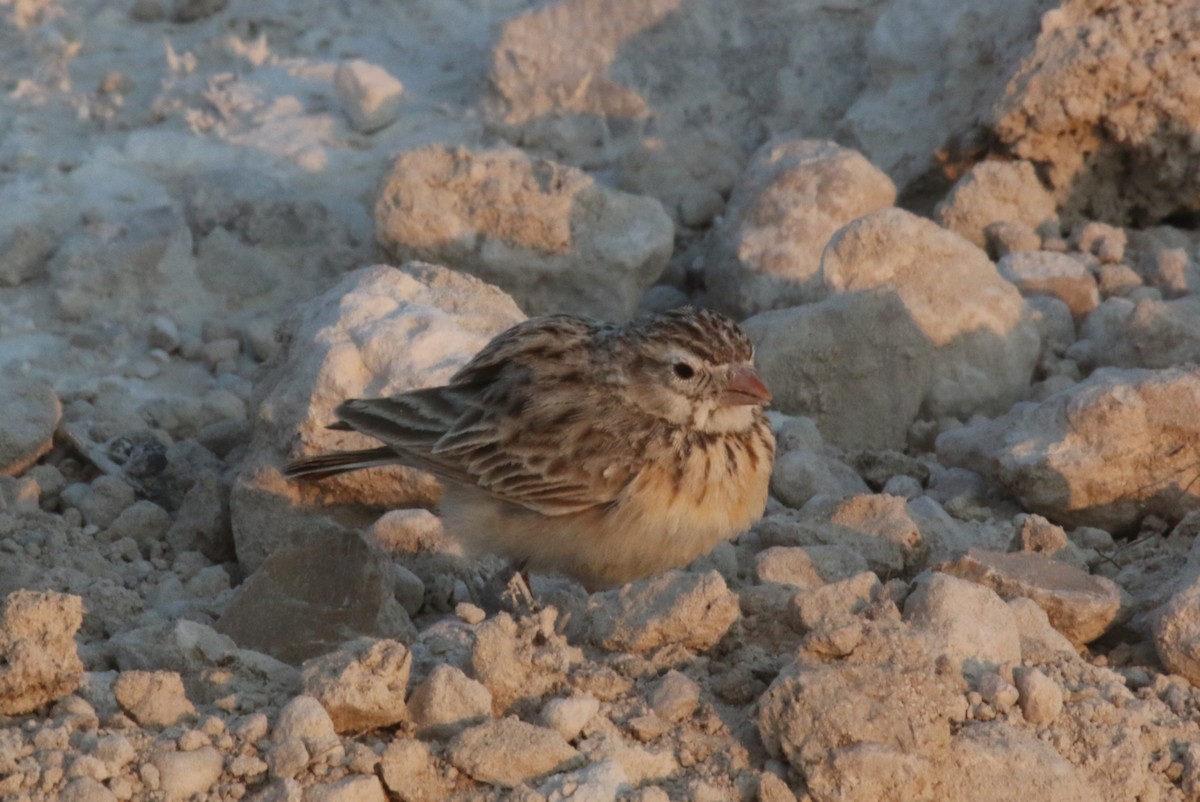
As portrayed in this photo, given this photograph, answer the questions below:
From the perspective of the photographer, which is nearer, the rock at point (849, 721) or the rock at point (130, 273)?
the rock at point (849, 721)

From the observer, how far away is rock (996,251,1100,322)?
8219 millimetres

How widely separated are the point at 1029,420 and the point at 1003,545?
62 centimetres

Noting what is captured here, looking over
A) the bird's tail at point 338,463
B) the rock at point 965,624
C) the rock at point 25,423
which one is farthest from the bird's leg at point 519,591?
the rock at point 25,423

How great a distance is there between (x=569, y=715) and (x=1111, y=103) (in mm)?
5525

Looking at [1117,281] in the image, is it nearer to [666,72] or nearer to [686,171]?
[686,171]

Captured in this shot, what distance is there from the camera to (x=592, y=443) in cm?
588

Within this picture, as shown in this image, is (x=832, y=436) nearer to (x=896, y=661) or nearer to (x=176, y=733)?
(x=896, y=661)

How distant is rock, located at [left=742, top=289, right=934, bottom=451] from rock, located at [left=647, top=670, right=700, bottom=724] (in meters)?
3.09

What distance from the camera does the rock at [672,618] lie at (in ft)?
15.8

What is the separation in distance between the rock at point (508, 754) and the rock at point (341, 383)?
247 cm

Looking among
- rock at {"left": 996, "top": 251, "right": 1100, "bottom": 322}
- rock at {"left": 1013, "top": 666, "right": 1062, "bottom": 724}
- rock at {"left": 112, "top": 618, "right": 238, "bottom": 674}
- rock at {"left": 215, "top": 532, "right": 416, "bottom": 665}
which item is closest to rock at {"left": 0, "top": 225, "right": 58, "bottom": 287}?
rock at {"left": 215, "top": 532, "right": 416, "bottom": 665}

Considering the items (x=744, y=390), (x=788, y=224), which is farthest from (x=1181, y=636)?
(x=788, y=224)

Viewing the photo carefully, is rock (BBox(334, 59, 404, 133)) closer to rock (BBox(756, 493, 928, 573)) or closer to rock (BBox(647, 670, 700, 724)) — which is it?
rock (BBox(756, 493, 928, 573))

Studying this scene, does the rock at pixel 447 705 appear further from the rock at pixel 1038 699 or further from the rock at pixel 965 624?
the rock at pixel 1038 699
